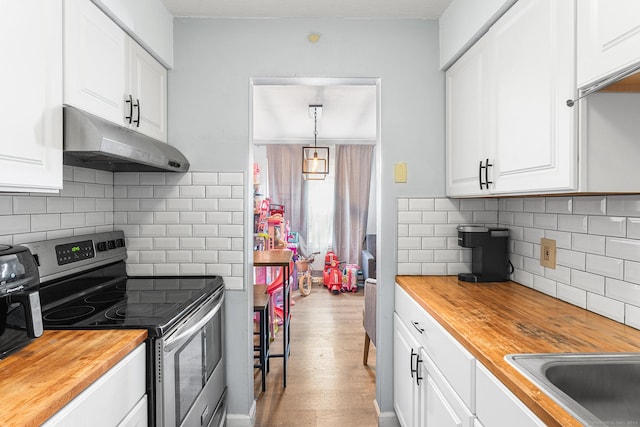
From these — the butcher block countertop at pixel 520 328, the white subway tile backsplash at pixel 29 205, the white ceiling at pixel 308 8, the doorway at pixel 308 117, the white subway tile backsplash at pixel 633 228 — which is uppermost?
the doorway at pixel 308 117

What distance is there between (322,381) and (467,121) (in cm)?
205

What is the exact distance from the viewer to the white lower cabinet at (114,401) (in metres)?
0.98

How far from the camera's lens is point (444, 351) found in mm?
1449

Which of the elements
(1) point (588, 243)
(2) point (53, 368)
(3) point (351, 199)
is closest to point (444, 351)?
(1) point (588, 243)

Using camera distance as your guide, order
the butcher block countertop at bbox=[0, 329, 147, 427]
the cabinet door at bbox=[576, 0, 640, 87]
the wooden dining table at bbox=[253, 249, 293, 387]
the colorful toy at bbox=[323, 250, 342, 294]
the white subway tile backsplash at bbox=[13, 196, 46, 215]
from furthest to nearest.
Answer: the colorful toy at bbox=[323, 250, 342, 294] < the wooden dining table at bbox=[253, 249, 293, 387] < the white subway tile backsplash at bbox=[13, 196, 46, 215] < the cabinet door at bbox=[576, 0, 640, 87] < the butcher block countertop at bbox=[0, 329, 147, 427]

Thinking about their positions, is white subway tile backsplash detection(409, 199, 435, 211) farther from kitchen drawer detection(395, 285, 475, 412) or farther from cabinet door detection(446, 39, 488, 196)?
kitchen drawer detection(395, 285, 475, 412)

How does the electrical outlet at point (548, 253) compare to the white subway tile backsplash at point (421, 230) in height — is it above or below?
below

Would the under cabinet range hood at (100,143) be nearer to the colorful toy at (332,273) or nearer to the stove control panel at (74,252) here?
the stove control panel at (74,252)

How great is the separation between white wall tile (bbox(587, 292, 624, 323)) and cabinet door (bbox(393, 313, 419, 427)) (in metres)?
0.72

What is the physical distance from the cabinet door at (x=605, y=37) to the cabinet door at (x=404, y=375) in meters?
1.27

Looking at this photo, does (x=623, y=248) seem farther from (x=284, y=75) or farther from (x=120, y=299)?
(x=120, y=299)

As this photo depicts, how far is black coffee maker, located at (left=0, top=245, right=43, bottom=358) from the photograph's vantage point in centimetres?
110

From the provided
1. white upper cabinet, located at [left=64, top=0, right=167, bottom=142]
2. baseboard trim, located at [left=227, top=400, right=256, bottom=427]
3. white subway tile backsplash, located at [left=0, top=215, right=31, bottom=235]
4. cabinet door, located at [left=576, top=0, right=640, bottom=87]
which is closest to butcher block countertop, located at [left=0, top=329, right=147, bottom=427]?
white subway tile backsplash, located at [left=0, top=215, right=31, bottom=235]

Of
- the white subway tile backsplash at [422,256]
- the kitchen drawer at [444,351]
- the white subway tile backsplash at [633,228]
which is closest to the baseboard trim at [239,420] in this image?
the kitchen drawer at [444,351]
